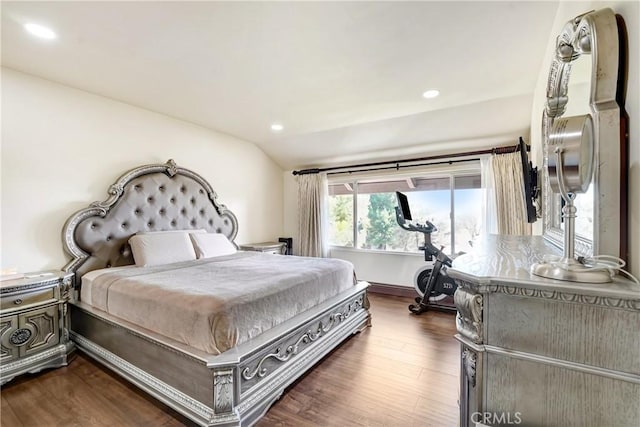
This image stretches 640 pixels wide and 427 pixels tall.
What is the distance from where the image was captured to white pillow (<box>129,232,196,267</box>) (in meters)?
2.65

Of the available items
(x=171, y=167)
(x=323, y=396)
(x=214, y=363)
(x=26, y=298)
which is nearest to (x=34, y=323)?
(x=26, y=298)

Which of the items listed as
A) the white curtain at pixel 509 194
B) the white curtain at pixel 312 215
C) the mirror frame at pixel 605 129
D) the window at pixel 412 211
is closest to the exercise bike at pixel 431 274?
the window at pixel 412 211

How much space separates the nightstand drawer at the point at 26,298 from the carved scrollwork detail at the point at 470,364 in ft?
9.34

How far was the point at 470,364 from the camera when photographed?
33.0 inches

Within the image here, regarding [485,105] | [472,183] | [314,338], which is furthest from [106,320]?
[472,183]

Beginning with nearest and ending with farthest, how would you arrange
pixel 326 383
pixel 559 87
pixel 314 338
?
pixel 559 87 → pixel 326 383 → pixel 314 338

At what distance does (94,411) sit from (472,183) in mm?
4359

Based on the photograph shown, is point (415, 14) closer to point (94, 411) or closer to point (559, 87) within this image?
point (559, 87)

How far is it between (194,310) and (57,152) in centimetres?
220

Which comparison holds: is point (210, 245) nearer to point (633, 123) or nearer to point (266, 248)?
point (266, 248)

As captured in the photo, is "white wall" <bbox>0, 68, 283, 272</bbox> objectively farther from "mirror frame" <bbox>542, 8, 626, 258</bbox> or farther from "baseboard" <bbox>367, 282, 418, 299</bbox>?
"mirror frame" <bbox>542, 8, 626, 258</bbox>

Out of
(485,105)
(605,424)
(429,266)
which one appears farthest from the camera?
(429,266)

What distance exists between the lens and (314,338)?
212cm

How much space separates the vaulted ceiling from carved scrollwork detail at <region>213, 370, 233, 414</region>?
204cm
